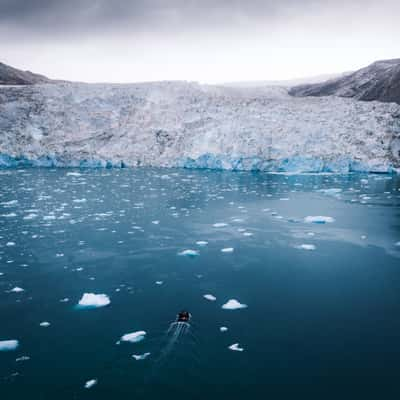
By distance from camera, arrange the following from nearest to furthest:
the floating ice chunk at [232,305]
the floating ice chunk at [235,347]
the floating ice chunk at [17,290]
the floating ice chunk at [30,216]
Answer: the floating ice chunk at [235,347] < the floating ice chunk at [232,305] < the floating ice chunk at [17,290] < the floating ice chunk at [30,216]

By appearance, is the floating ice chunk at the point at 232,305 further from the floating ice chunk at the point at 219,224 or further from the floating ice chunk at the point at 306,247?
the floating ice chunk at the point at 219,224

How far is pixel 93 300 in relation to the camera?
5.48 metres

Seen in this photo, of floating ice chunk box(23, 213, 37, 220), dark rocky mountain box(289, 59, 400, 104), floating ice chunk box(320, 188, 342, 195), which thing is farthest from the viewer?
dark rocky mountain box(289, 59, 400, 104)

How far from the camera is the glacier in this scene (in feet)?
78.2

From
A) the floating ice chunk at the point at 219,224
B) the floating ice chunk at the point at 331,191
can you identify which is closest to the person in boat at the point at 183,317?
the floating ice chunk at the point at 219,224

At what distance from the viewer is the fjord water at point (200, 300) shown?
3.80m

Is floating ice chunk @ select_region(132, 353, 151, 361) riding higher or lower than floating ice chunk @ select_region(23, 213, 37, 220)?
higher

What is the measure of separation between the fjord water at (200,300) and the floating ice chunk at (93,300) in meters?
0.11

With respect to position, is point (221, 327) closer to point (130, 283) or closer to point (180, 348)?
point (180, 348)

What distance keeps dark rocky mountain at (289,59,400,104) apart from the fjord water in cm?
4781

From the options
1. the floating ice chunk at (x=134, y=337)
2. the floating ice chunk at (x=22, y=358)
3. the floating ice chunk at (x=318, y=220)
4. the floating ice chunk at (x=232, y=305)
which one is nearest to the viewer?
the floating ice chunk at (x=22, y=358)

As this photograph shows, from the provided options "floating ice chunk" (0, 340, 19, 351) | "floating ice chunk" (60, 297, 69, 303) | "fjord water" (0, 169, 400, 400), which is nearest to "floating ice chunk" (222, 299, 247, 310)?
"fjord water" (0, 169, 400, 400)

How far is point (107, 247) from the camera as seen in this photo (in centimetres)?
823

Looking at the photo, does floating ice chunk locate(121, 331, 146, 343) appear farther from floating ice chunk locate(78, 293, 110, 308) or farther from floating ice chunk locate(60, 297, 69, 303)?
floating ice chunk locate(60, 297, 69, 303)
